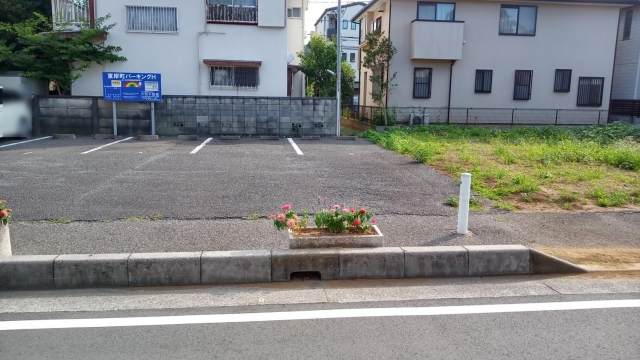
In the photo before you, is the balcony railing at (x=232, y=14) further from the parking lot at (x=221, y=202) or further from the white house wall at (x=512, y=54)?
the parking lot at (x=221, y=202)

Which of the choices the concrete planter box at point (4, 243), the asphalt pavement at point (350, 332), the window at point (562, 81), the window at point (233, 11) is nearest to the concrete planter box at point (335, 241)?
the asphalt pavement at point (350, 332)

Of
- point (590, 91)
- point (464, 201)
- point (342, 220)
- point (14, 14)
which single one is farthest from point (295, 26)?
point (342, 220)

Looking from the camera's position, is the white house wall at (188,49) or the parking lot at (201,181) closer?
the parking lot at (201,181)

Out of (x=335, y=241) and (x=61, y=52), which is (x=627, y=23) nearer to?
(x=61, y=52)

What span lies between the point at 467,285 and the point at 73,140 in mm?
14309

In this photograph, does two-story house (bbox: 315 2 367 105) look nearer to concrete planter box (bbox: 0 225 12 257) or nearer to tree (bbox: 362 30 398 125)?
tree (bbox: 362 30 398 125)

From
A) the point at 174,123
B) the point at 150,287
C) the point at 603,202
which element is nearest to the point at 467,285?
the point at 150,287

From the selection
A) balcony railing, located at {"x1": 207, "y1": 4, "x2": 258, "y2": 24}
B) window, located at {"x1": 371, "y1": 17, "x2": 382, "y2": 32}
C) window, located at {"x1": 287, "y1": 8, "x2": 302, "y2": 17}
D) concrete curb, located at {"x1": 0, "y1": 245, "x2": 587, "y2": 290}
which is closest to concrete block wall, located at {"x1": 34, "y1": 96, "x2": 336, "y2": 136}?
balcony railing, located at {"x1": 207, "y1": 4, "x2": 258, "y2": 24}

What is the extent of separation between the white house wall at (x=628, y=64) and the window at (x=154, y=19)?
22.0m

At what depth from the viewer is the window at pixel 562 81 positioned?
73.7 ft

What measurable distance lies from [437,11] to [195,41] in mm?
10506

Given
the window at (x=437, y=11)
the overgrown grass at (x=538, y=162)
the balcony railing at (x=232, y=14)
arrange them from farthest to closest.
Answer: the window at (x=437, y=11) → the balcony railing at (x=232, y=14) → the overgrown grass at (x=538, y=162)

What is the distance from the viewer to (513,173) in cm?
1018

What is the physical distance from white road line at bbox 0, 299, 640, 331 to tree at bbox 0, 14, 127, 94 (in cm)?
1550
